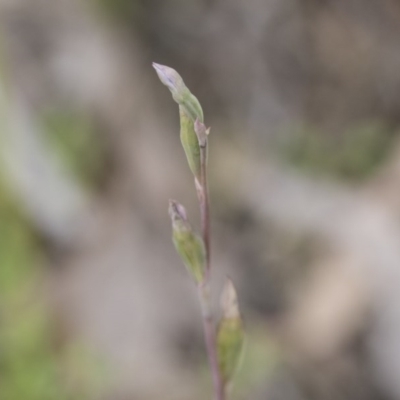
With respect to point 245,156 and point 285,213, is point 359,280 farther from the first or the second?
point 245,156

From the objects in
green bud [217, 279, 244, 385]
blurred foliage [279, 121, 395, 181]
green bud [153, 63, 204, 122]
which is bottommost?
blurred foliage [279, 121, 395, 181]

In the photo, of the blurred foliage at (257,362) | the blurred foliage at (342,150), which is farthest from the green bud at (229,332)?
the blurred foliage at (342,150)

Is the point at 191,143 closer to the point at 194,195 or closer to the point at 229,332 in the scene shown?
the point at 229,332

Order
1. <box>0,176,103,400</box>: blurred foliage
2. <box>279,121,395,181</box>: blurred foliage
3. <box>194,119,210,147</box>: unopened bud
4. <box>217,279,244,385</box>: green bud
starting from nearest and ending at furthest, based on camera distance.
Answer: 1. <box>194,119,210,147</box>: unopened bud
2. <box>217,279,244,385</box>: green bud
3. <box>0,176,103,400</box>: blurred foliage
4. <box>279,121,395,181</box>: blurred foliage

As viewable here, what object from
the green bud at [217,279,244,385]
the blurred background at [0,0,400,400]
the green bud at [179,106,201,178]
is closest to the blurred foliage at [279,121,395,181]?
the blurred background at [0,0,400,400]

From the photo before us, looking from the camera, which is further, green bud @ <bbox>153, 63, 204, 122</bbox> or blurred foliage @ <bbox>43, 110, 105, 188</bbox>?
blurred foliage @ <bbox>43, 110, 105, 188</bbox>

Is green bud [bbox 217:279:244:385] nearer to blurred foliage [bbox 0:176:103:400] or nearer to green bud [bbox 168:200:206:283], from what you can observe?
green bud [bbox 168:200:206:283]
